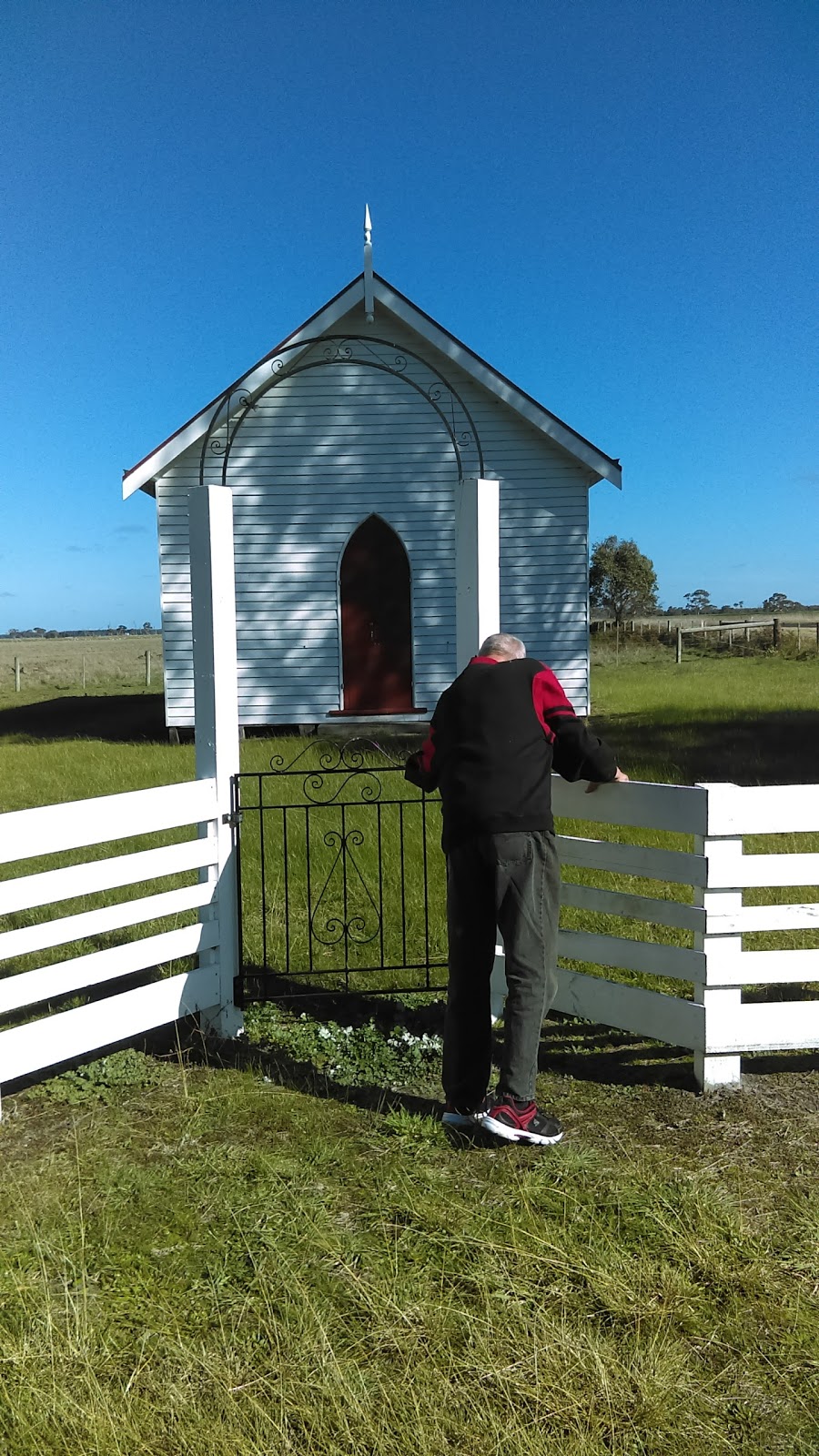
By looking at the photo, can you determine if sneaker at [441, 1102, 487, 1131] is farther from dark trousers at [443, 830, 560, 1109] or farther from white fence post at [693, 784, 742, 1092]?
white fence post at [693, 784, 742, 1092]

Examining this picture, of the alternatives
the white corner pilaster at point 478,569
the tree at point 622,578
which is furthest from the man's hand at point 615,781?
the tree at point 622,578

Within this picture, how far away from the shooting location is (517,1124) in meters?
4.39

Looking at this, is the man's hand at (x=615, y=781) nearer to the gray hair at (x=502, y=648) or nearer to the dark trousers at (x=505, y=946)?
the dark trousers at (x=505, y=946)

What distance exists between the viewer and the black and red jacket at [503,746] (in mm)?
4340

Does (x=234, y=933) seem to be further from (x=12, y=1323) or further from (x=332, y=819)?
(x=332, y=819)

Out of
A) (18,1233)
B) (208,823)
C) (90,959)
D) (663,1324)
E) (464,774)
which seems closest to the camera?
(663,1324)

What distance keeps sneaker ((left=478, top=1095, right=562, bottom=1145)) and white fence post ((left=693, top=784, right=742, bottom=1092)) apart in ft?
3.10

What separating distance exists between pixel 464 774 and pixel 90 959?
2218mm

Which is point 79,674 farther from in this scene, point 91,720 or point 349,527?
point 349,527

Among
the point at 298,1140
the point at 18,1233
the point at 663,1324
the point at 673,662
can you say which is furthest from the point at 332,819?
the point at 673,662

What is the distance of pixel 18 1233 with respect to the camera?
371 centimetres

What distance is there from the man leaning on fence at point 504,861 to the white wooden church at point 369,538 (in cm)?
1193

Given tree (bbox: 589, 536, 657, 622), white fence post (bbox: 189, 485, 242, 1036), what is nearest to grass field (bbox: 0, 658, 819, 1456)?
white fence post (bbox: 189, 485, 242, 1036)

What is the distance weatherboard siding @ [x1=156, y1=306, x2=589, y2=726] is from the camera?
640 inches
